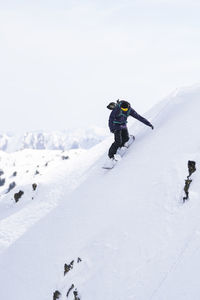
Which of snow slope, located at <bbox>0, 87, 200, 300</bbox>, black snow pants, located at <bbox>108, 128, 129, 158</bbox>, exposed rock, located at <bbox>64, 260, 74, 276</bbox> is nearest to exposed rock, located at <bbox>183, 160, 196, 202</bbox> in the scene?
snow slope, located at <bbox>0, 87, 200, 300</bbox>

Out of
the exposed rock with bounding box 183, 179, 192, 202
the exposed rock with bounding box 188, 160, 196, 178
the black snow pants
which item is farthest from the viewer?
the black snow pants

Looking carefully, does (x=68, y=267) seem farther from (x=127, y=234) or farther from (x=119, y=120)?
(x=119, y=120)

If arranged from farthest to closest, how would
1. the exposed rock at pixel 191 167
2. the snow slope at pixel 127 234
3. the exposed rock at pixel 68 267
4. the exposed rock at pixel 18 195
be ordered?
the exposed rock at pixel 18 195
the exposed rock at pixel 191 167
the exposed rock at pixel 68 267
the snow slope at pixel 127 234

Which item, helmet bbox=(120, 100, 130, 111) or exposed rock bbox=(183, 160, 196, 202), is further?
helmet bbox=(120, 100, 130, 111)

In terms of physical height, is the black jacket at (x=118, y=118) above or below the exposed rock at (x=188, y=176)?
above

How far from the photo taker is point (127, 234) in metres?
10.6

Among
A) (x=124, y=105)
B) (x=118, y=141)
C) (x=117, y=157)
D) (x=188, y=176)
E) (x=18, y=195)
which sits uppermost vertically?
(x=124, y=105)

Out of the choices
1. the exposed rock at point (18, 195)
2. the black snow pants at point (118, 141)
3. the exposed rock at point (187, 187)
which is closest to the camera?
the exposed rock at point (187, 187)

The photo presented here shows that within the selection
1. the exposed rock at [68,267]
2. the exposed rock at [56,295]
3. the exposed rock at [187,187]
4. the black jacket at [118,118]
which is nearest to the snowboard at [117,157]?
the black jacket at [118,118]

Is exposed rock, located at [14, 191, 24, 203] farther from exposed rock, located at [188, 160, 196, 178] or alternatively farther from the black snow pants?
exposed rock, located at [188, 160, 196, 178]

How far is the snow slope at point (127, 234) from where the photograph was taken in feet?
28.7

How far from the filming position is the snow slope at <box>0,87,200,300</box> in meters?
8.75

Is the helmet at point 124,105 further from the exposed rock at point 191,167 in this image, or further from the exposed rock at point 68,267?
the exposed rock at point 68,267

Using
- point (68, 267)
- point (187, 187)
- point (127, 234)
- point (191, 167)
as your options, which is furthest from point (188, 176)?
point (68, 267)
